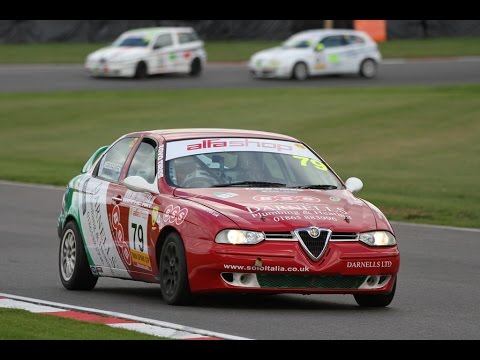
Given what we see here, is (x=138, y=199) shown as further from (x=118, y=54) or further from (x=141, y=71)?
(x=141, y=71)

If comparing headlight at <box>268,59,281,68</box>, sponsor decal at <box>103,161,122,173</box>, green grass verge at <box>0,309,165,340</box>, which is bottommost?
headlight at <box>268,59,281,68</box>

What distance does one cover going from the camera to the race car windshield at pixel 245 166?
11.5m

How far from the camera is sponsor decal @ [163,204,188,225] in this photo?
1073cm

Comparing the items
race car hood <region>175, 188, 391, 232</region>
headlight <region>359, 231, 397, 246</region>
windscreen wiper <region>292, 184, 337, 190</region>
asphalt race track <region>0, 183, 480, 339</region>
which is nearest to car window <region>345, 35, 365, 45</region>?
asphalt race track <region>0, 183, 480, 339</region>

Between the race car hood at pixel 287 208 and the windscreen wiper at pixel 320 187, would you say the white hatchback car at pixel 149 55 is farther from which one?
the race car hood at pixel 287 208

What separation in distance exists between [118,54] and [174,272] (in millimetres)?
34946

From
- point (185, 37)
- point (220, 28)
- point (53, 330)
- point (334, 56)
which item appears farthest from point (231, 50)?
point (53, 330)

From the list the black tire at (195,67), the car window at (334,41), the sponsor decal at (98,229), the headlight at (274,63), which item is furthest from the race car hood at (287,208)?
the black tire at (195,67)

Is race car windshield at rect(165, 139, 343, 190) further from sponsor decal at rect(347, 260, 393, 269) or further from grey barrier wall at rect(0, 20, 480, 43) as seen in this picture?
grey barrier wall at rect(0, 20, 480, 43)

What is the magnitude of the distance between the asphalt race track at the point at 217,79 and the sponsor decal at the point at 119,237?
30.2 meters

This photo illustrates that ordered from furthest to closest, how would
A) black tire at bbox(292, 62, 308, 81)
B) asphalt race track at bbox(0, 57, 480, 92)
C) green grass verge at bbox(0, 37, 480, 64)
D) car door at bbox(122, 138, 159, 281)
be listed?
green grass verge at bbox(0, 37, 480, 64), black tire at bbox(292, 62, 308, 81), asphalt race track at bbox(0, 57, 480, 92), car door at bbox(122, 138, 159, 281)

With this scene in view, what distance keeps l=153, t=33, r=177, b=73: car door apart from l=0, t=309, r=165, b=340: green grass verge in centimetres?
3712

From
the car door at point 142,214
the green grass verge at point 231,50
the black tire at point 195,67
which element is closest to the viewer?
the car door at point 142,214

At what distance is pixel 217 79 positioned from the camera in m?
45.2
